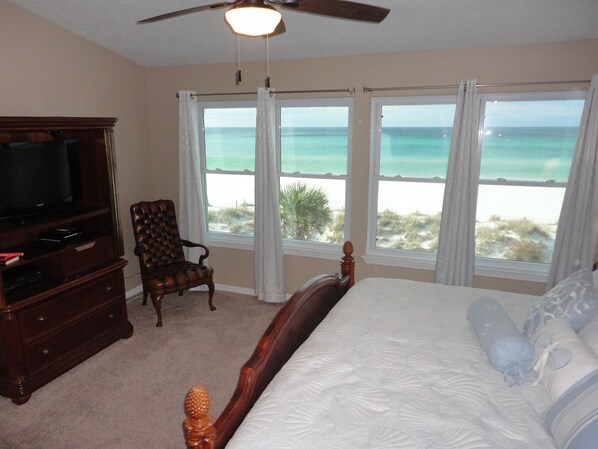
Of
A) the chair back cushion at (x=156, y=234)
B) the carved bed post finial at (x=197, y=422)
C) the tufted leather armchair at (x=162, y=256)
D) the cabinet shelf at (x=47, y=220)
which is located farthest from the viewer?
the chair back cushion at (x=156, y=234)

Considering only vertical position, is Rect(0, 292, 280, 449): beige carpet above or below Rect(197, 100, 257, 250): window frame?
below

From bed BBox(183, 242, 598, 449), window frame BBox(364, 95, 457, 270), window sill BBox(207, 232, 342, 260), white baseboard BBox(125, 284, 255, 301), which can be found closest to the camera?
bed BBox(183, 242, 598, 449)

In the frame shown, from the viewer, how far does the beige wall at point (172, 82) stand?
3271 mm

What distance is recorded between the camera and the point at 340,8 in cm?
197

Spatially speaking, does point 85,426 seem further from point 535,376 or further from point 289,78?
point 289,78

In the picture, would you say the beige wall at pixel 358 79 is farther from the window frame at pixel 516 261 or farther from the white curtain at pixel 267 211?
the white curtain at pixel 267 211

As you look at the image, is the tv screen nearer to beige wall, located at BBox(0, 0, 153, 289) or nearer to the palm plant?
beige wall, located at BBox(0, 0, 153, 289)

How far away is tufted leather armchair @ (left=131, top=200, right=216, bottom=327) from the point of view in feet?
12.8

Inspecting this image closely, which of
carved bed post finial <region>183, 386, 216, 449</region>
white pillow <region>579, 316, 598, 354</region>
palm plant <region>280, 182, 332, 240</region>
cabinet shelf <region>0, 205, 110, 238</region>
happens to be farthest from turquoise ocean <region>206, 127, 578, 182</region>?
carved bed post finial <region>183, 386, 216, 449</region>

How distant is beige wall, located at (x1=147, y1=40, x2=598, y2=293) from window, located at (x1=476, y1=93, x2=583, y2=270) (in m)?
0.23

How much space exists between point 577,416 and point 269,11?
183 centimetres

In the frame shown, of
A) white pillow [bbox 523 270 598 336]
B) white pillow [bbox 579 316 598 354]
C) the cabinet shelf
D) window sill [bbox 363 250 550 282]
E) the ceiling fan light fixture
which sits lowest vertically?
window sill [bbox 363 250 550 282]

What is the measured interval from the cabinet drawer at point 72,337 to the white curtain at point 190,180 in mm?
1163

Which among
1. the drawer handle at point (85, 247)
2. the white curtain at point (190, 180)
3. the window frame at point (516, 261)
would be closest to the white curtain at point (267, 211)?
the white curtain at point (190, 180)
